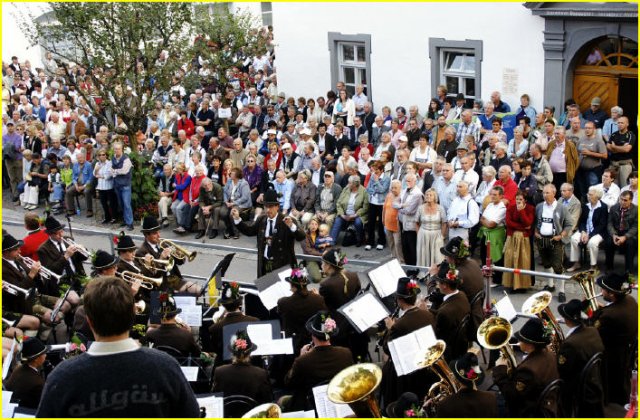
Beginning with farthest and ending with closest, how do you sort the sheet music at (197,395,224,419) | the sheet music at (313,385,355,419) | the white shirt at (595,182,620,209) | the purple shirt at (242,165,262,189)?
the purple shirt at (242,165,262,189), the white shirt at (595,182,620,209), the sheet music at (313,385,355,419), the sheet music at (197,395,224,419)

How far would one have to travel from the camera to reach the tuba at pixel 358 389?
7.21 m

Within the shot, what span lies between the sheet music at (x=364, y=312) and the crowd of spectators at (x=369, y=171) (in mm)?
3980

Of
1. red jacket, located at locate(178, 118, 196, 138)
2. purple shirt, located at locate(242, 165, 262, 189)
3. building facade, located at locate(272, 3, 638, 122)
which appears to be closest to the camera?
purple shirt, located at locate(242, 165, 262, 189)

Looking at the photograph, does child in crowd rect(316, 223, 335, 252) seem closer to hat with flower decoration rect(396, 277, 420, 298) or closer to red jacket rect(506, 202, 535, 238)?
red jacket rect(506, 202, 535, 238)

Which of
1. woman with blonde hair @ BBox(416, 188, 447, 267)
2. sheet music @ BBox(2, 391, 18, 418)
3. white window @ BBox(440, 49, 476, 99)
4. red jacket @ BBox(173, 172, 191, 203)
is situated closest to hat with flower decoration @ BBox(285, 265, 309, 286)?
sheet music @ BBox(2, 391, 18, 418)

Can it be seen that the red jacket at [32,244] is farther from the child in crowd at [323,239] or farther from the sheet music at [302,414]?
the sheet music at [302,414]

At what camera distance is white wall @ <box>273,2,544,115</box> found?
732 inches

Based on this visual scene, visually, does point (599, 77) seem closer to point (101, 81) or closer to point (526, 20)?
point (526, 20)

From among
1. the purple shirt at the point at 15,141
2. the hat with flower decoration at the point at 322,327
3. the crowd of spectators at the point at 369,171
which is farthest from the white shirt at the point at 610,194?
the purple shirt at the point at 15,141

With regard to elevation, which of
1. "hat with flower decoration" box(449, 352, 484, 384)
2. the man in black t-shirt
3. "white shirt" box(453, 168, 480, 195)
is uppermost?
the man in black t-shirt

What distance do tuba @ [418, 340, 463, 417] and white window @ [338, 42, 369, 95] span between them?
14.3 m

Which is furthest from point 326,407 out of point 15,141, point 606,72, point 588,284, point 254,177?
point 15,141

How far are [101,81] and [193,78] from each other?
313 centimetres

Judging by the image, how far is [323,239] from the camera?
14.9 metres
